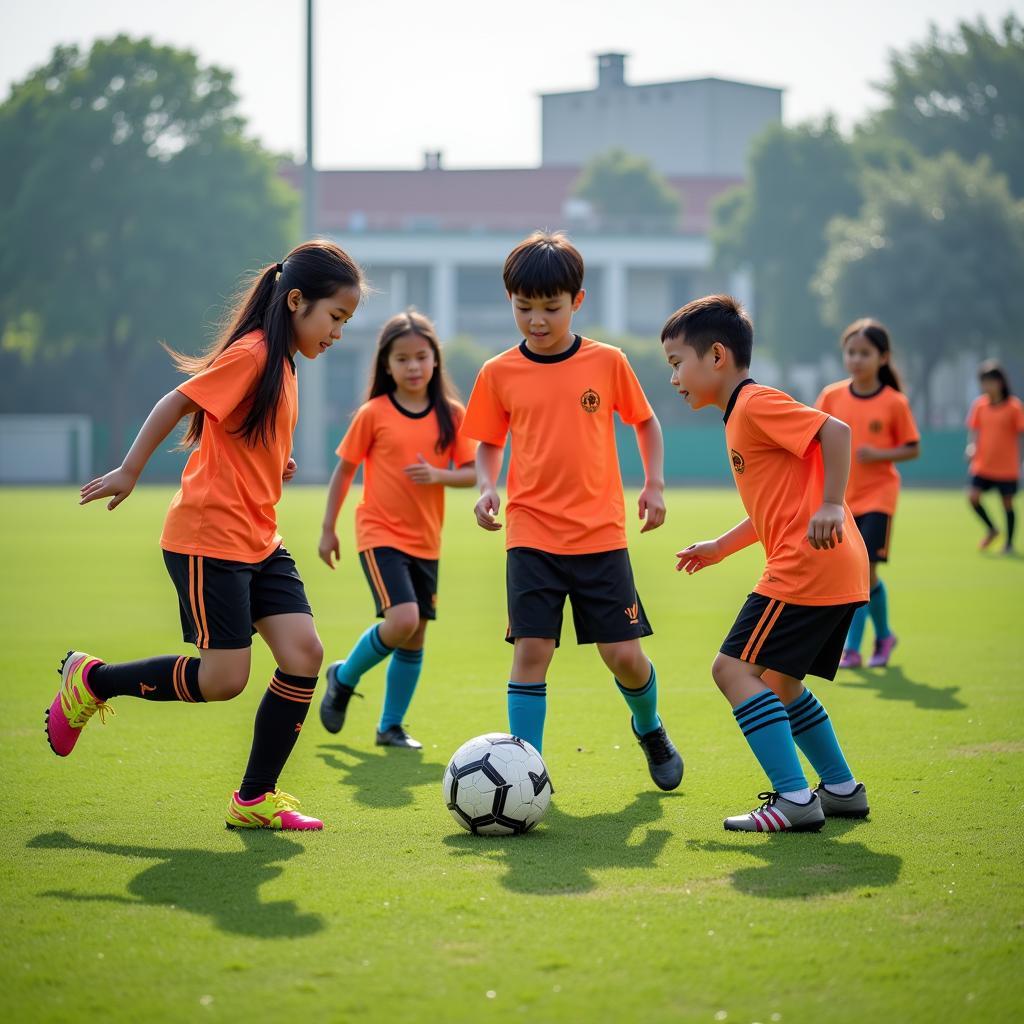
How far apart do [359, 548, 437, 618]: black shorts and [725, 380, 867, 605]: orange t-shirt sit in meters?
2.06

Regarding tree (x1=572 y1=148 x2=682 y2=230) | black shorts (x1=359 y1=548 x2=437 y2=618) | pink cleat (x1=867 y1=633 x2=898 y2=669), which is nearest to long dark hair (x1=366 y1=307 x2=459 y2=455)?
black shorts (x1=359 y1=548 x2=437 y2=618)

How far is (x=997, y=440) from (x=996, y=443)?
0.05 m

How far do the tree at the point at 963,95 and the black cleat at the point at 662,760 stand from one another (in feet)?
176

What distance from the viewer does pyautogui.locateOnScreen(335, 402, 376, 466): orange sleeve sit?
21.7 feet

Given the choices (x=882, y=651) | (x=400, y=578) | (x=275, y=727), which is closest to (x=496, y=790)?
(x=275, y=727)

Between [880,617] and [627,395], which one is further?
[880,617]

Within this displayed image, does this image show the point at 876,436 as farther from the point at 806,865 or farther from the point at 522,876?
the point at 522,876

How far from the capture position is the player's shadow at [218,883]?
3.59 m

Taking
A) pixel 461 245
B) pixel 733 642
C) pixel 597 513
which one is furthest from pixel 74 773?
pixel 461 245

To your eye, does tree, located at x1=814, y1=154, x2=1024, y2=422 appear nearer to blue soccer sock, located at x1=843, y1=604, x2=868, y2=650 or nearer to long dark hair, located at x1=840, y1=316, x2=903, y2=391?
long dark hair, located at x1=840, y1=316, x2=903, y2=391

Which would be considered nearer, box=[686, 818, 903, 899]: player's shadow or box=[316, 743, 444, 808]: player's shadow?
box=[686, 818, 903, 899]: player's shadow

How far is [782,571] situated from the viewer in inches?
181

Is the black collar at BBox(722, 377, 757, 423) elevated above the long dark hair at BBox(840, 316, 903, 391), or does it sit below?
below

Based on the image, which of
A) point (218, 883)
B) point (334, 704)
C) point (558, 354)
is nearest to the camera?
point (218, 883)
